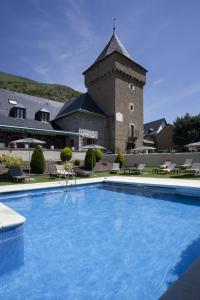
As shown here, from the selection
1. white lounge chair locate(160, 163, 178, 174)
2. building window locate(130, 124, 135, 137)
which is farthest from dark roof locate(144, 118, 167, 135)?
white lounge chair locate(160, 163, 178, 174)

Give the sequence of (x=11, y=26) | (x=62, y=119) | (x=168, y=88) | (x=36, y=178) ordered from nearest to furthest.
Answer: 1. (x=11, y=26)
2. (x=36, y=178)
3. (x=168, y=88)
4. (x=62, y=119)

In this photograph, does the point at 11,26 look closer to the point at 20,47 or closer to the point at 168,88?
the point at 20,47

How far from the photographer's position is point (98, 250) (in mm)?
5906

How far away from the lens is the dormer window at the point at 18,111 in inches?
1217

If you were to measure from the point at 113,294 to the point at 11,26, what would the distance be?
16234mm

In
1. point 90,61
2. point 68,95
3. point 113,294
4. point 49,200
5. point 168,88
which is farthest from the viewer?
point 68,95

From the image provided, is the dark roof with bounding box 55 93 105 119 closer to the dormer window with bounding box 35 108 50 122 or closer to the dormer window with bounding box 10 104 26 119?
the dormer window with bounding box 35 108 50 122

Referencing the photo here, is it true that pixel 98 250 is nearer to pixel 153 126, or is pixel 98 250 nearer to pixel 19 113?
pixel 19 113

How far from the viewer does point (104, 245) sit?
245 inches

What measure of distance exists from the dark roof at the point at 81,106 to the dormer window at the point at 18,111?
6047mm

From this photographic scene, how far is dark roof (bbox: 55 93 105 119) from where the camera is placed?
116 ft

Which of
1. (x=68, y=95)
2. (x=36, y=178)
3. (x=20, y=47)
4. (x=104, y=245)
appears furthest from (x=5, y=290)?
(x=68, y=95)

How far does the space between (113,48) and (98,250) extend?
3881cm

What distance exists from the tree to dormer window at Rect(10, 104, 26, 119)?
27.1 m
